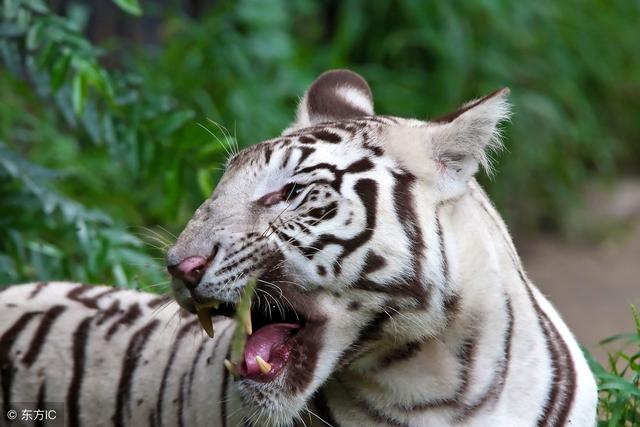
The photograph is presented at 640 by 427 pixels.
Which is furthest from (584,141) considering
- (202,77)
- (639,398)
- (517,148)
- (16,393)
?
(16,393)

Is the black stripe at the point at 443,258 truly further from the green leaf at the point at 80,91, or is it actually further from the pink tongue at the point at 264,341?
the green leaf at the point at 80,91

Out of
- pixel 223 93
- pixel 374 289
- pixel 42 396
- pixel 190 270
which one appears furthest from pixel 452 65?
pixel 190 270

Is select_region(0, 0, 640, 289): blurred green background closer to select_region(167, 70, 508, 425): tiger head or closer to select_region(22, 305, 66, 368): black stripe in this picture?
select_region(22, 305, 66, 368): black stripe

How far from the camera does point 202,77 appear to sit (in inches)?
227

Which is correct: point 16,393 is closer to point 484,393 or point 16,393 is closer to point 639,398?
point 484,393

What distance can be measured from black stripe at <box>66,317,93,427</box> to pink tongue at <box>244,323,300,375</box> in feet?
2.68

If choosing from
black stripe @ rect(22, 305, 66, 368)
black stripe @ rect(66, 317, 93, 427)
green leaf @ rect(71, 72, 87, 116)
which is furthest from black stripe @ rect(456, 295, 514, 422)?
green leaf @ rect(71, 72, 87, 116)

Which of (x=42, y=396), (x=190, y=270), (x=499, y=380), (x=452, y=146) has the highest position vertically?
(x=452, y=146)

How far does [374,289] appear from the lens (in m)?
2.23

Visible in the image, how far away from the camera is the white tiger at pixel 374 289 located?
7.24 feet

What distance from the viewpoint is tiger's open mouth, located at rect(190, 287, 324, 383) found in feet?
7.15

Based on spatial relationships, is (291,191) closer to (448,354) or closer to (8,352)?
(448,354)

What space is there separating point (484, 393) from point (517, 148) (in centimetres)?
464

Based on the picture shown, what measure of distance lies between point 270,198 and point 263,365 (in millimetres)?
360
